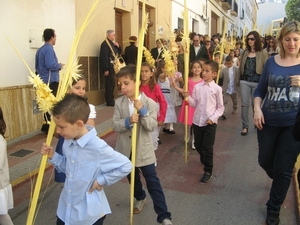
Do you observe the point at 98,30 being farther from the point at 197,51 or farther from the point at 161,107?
the point at 161,107

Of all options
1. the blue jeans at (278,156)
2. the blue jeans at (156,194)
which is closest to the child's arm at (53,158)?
the blue jeans at (156,194)

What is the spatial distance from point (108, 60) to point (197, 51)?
241 cm

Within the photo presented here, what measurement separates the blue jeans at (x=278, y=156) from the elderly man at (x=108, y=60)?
6120 mm

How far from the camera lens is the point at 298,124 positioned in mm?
2416

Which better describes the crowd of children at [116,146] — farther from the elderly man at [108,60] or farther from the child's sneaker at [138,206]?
the elderly man at [108,60]

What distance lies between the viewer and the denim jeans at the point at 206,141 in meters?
4.51

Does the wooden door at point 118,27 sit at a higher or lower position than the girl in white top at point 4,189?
higher

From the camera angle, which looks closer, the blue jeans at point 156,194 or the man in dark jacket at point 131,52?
the blue jeans at point 156,194

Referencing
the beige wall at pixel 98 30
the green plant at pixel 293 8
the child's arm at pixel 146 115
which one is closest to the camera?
the child's arm at pixel 146 115

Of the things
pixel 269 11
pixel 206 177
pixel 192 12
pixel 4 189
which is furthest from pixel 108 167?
pixel 269 11

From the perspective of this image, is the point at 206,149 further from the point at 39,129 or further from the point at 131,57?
the point at 131,57

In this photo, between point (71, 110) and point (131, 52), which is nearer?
point (71, 110)

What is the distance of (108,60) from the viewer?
942 centimetres

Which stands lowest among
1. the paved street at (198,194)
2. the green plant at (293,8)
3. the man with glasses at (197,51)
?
the paved street at (198,194)
